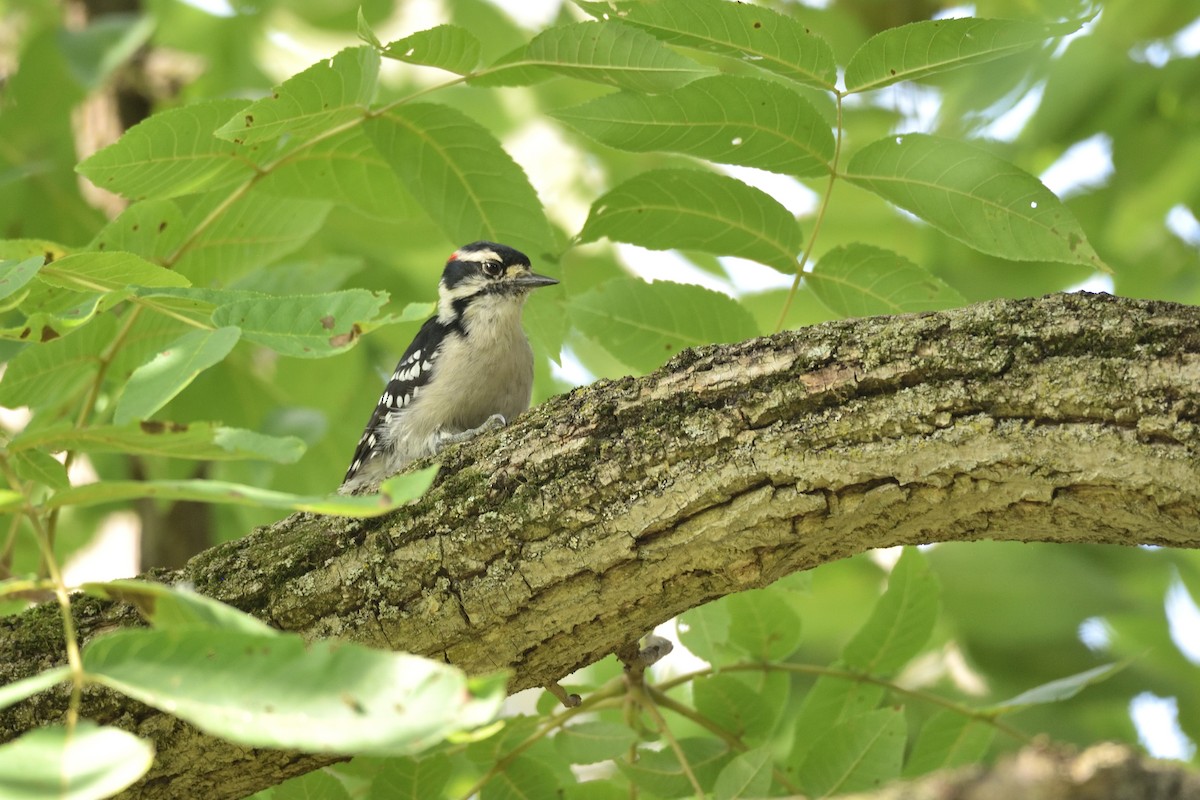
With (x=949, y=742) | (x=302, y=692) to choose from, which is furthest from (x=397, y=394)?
(x=302, y=692)

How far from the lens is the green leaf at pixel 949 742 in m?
3.85

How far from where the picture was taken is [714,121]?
3658 millimetres

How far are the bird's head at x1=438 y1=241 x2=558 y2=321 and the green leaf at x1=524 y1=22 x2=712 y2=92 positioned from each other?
198cm

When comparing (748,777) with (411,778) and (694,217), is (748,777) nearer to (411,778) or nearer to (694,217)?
(411,778)

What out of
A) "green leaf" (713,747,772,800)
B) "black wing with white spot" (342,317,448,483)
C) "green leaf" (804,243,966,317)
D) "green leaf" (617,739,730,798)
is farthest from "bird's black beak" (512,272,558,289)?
"green leaf" (713,747,772,800)

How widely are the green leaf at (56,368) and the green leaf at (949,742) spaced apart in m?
3.07

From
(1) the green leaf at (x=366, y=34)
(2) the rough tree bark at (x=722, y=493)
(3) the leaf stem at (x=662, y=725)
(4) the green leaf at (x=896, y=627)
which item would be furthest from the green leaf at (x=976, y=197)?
(3) the leaf stem at (x=662, y=725)

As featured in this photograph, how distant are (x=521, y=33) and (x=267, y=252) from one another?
2.24 meters

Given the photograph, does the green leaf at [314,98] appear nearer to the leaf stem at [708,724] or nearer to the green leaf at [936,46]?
the green leaf at [936,46]

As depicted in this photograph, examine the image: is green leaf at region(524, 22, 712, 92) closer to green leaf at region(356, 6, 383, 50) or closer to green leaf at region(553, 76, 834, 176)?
green leaf at region(553, 76, 834, 176)

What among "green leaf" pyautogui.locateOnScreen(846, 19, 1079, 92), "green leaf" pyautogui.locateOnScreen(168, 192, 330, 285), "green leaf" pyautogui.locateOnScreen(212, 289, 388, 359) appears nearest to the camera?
"green leaf" pyautogui.locateOnScreen(212, 289, 388, 359)

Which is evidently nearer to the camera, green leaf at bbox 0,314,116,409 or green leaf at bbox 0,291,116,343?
green leaf at bbox 0,291,116,343

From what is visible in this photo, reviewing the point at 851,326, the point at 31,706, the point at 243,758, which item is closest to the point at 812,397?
→ the point at 851,326

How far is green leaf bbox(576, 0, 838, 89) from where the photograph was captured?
11.1ft
